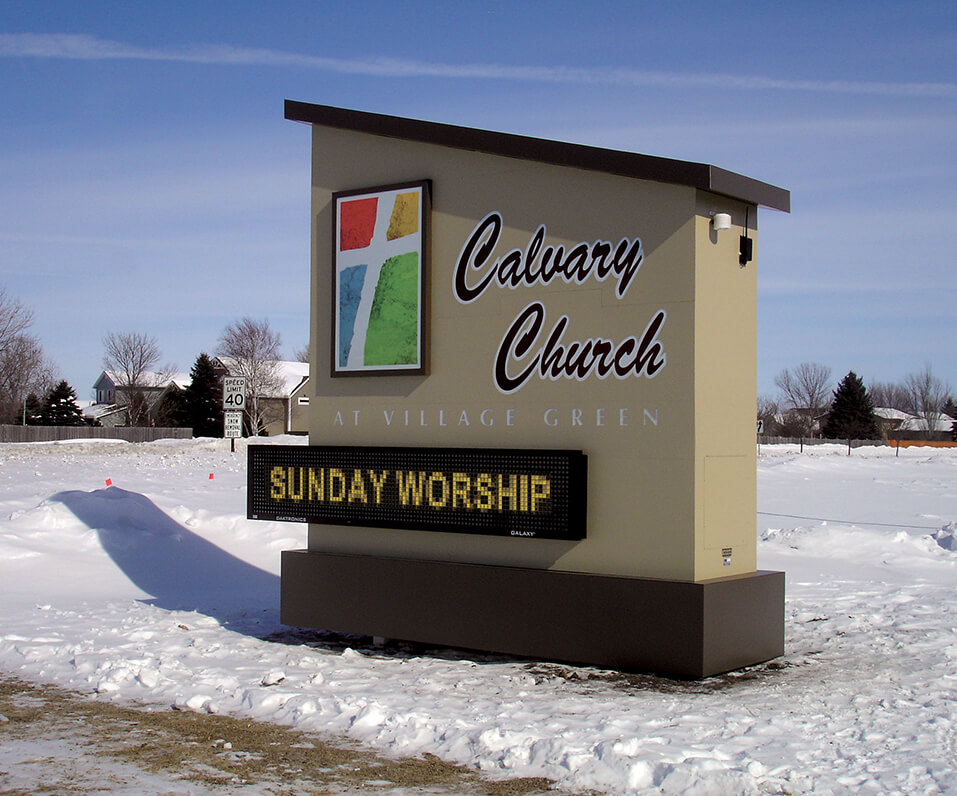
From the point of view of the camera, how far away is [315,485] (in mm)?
10117

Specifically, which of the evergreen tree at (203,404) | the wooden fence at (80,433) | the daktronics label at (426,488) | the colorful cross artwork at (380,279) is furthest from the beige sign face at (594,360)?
the evergreen tree at (203,404)

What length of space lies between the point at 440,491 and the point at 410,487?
14.0 inches

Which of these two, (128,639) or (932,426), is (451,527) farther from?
(932,426)

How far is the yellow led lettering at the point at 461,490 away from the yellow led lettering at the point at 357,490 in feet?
3.46

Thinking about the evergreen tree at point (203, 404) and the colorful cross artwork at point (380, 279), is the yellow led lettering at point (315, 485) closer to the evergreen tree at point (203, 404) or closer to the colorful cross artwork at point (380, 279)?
the colorful cross artwork at point (380, 279)

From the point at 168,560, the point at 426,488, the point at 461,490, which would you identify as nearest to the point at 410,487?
the point at 426,488

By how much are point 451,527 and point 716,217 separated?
3449mm

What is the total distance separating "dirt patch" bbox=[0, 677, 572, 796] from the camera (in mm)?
5762

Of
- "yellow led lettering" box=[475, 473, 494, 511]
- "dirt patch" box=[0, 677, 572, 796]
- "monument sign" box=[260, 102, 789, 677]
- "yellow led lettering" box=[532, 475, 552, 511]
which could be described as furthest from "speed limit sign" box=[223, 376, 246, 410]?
"dirt patch" box=[0, 677, 572, 796]

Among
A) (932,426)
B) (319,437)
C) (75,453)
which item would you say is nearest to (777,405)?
(932,426)

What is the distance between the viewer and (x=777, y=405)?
115500 millimetres

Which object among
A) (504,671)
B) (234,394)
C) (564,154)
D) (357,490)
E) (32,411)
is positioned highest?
(564,154)

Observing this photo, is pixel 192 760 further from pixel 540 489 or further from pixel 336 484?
pixel 336 484

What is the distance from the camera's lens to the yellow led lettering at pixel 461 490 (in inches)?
356
